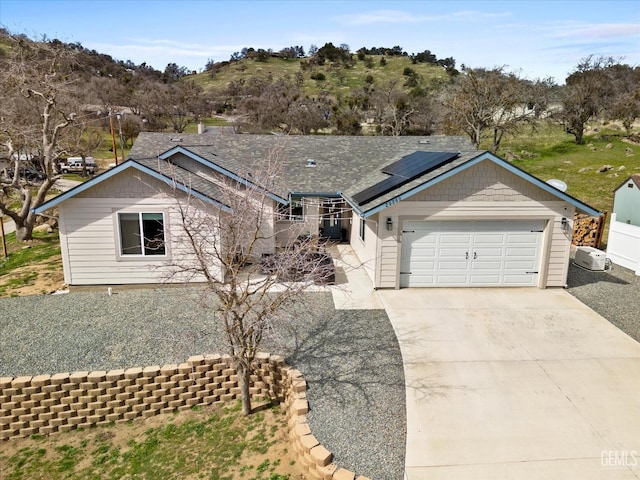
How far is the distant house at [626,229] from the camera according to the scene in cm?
1577

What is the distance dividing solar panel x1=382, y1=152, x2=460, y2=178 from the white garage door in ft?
6.43

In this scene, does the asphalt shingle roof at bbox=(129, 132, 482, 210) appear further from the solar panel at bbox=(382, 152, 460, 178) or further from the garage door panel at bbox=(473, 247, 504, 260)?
the garage door panel at bbox=(473, 247, 504, 260)

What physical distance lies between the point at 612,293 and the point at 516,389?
23.8 feet

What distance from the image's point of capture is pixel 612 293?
1374 cm

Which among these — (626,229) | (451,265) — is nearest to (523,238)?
(451,265)

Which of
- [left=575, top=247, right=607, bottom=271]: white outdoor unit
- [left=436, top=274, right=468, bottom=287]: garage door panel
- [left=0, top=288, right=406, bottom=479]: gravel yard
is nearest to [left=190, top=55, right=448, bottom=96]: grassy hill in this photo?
[left=575, top=247, right=607, bottom=271]: white outdoor unit

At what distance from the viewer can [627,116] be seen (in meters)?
41.7

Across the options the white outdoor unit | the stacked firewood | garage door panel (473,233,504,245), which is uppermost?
garage door panel (473,233,504,245)

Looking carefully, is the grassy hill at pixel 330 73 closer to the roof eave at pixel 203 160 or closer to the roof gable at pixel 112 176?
the roof eave at pixel 203 160

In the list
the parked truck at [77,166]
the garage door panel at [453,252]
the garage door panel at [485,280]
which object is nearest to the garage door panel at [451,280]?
the garage door panel at [485,280]

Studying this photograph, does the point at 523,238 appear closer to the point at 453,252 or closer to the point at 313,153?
the point at 453,252

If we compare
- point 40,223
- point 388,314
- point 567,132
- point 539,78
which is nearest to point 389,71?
point 539,78

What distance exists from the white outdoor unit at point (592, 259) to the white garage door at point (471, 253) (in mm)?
3122

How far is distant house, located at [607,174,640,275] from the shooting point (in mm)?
15773
